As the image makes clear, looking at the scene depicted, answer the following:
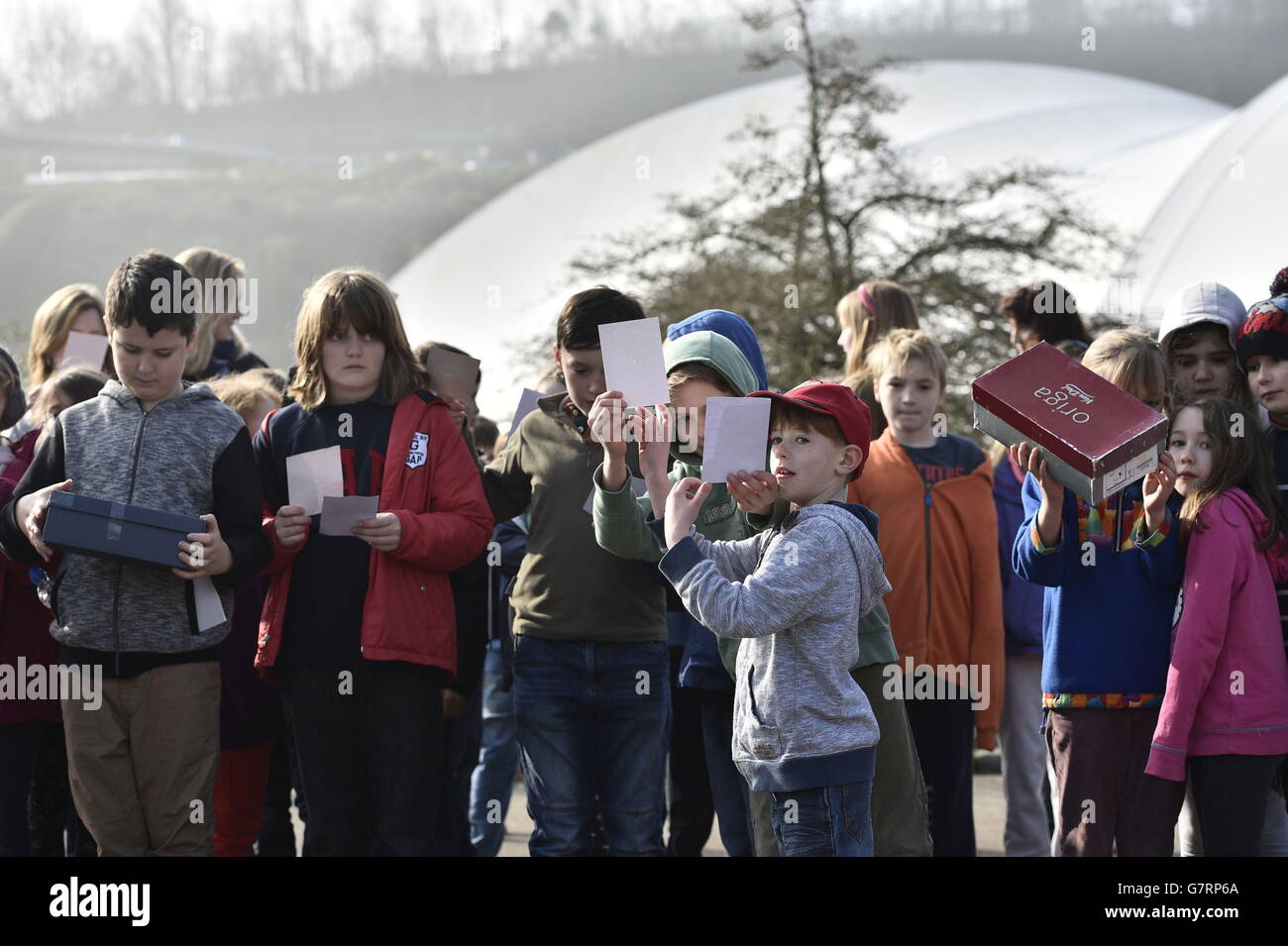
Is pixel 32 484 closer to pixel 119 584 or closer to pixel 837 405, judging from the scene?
pixel 119 584

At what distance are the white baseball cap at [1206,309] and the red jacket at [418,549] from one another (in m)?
2.19

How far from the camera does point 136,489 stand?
381cm

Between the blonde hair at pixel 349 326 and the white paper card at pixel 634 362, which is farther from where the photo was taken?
the blonde hair at pixel 349 326

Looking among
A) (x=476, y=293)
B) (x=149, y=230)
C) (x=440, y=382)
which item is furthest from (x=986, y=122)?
(x=440, y=382)

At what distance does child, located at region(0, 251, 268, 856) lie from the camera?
3730 millimetres

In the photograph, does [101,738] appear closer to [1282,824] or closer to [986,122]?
[1282,824]

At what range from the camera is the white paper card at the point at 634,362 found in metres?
3.39

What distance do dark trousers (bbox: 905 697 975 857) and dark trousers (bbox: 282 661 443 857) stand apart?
1.58 meters

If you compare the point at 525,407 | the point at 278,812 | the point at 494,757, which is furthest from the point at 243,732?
the point at 494,757

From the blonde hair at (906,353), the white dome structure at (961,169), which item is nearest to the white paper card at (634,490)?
the blonde hair at (906,353)

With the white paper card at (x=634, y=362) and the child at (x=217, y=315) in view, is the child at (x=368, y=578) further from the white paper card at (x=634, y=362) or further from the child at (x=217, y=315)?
the child at (x=217, y=315)

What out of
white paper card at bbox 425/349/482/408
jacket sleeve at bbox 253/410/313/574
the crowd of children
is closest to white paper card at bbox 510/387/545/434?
the crowd of children

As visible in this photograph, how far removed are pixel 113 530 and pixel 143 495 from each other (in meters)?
0.24
